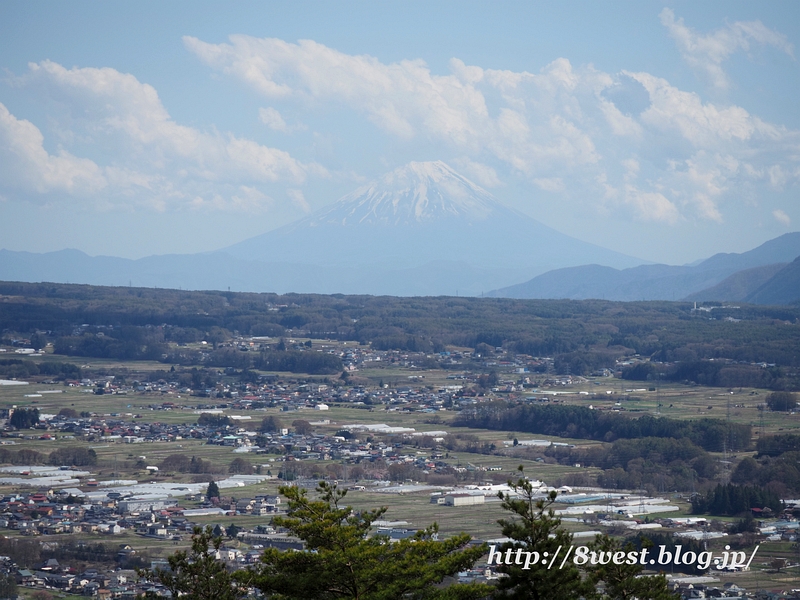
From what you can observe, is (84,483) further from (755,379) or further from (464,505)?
(755,379)

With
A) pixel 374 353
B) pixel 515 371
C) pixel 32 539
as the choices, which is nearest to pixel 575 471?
pixel 32 539

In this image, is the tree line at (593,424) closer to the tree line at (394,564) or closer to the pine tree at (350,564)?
the tree line at (394,564)

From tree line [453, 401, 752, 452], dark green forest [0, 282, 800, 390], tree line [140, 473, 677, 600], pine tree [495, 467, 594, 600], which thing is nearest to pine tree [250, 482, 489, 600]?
tree line [140, 473, 677, 600]

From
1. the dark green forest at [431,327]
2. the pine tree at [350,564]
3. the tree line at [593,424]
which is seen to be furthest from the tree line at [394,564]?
the dark green forest at [431,327]

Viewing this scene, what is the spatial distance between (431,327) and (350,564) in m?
94.4

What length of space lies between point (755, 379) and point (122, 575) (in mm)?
57201

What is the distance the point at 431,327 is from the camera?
106 metres

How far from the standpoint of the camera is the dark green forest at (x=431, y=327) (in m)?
84.0

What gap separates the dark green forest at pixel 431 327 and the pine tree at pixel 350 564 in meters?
62.7

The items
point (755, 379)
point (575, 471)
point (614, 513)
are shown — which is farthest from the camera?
point (755, 379)

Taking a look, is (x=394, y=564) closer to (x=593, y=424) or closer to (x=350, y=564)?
(x=350, y=564)

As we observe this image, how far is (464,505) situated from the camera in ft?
116

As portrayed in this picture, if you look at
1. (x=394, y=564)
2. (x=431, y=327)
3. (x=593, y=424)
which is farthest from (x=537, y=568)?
(x=431, y=327)

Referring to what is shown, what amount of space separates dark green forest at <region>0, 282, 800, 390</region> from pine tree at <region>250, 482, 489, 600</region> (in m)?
62.7
